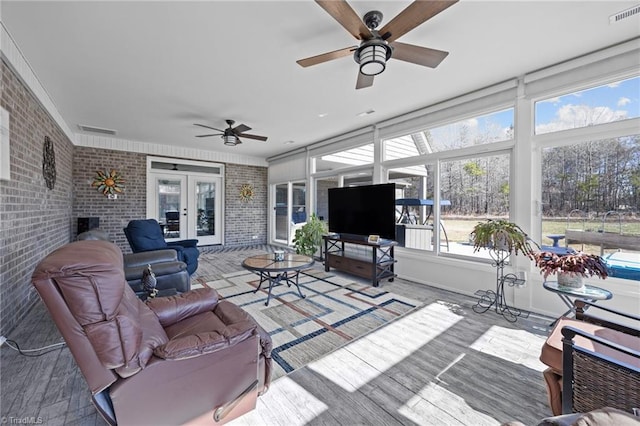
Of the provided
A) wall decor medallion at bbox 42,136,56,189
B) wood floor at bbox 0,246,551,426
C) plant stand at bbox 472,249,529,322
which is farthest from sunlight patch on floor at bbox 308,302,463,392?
wall decor medallion at bbox 42,136,56,189

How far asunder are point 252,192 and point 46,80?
4.98 meters

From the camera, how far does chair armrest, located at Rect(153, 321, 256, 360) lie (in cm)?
125

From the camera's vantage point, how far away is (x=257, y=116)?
442cm

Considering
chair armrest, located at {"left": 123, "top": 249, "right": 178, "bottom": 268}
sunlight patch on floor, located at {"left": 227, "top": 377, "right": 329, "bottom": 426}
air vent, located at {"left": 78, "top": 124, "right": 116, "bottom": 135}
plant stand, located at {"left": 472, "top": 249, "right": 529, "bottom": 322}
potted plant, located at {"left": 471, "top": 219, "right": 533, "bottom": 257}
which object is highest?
air vent, located at {"left": 78, "top": 124, "right": 116, "bottom": 135}

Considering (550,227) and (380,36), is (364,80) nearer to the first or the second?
(380,36)

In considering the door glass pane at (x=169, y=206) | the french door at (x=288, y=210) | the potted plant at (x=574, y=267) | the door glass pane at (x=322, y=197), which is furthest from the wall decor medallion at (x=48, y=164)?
the potted plant at (x=574, y=267)

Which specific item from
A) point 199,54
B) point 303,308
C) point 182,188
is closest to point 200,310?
point 303,308

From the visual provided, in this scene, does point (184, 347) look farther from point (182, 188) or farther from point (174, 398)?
point (182, 188)

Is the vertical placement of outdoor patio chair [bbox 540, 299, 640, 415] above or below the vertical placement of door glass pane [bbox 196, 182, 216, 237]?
below

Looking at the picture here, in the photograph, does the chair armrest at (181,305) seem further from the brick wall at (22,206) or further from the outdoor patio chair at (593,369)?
the outdoor patio chair at (593,369)

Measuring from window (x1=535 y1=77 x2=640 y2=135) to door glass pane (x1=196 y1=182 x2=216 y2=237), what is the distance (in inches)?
278

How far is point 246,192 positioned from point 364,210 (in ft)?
14.6

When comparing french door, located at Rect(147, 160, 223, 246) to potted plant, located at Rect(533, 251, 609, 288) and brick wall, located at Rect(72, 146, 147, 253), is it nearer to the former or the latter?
brick wall, located at Rect(72, 146, 147, 253)

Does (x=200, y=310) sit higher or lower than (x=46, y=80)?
lower
